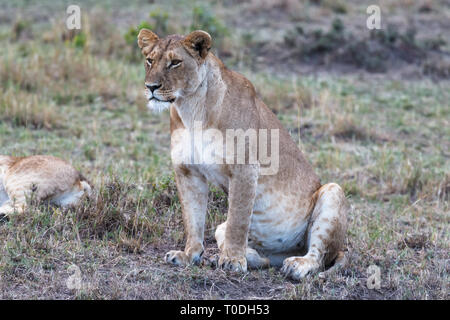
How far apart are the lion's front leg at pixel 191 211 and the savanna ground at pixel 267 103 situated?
119mm

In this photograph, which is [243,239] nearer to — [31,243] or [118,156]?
[31,243]

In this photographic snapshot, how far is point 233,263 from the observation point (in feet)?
15.6

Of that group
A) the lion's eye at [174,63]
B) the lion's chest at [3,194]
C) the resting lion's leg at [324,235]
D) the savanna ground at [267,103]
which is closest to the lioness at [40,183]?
the lion's chest at [3,194]

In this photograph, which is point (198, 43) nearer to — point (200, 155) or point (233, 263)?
point (200, 155)

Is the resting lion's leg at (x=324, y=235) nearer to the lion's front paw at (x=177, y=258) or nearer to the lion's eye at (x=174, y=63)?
the lion's front paw at (x=177, y=258)

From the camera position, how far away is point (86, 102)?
30.9 ft

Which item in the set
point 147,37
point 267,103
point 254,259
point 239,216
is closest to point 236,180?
point 239,216

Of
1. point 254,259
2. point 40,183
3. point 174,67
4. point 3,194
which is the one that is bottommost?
point 254,259

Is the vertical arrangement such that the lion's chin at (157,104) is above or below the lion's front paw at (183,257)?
above

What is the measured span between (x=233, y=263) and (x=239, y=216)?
31 centimetres

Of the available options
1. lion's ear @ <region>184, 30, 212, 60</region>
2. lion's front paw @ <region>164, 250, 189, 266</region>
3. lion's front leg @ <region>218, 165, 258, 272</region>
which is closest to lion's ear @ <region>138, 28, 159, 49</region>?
lion's ear @ <region>184, 30, 212, 60</region>

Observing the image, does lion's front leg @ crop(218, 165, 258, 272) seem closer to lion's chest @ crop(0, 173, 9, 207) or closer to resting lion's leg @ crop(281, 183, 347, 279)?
resting lion's leg @ crop(281, 183, 347, 279)

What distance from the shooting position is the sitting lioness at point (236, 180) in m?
4.58

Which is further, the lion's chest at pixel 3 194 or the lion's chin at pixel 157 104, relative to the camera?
the lion's chest at pixel 3 194
